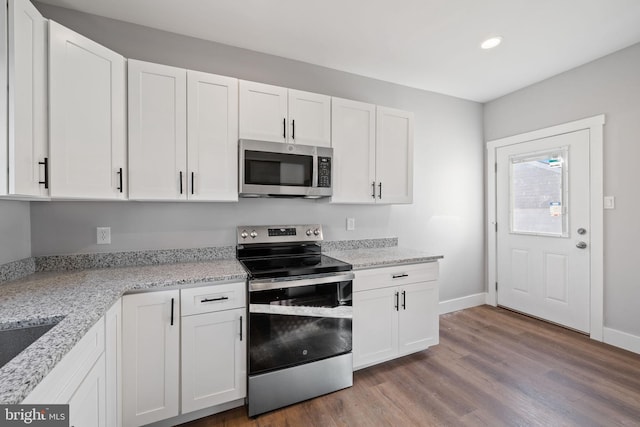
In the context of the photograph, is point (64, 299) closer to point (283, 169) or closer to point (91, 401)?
point (91, 401)

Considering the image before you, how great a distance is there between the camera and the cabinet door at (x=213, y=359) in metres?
1.69

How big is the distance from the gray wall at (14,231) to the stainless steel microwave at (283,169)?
1340mm

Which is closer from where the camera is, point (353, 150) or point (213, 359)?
point (213, 359)

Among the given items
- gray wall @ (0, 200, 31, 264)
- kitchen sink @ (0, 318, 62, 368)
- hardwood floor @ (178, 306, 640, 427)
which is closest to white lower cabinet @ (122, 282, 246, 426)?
hardwood floor @ (178, 306, 640, 427)

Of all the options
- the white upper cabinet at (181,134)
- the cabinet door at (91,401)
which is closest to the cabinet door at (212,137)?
the white upper cabinet at (181,134)

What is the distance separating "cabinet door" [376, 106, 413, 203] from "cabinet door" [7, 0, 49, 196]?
228 centimetres

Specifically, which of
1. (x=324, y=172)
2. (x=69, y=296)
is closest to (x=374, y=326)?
(x=324, y=172)

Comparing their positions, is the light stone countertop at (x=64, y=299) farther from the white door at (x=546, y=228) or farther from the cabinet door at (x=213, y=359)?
the white door at (x=546, y=228)

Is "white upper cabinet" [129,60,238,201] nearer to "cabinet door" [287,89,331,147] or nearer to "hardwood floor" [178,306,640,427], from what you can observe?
"cabinet door" [287,89,331,147]

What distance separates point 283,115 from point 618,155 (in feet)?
10.1

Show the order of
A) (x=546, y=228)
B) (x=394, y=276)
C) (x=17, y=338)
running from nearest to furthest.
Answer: (x=17, y=338), (x=394, y=276), (x=546, y=228)

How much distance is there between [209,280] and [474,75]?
10.6ft

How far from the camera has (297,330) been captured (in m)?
1.90

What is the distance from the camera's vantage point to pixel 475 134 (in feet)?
12.3
